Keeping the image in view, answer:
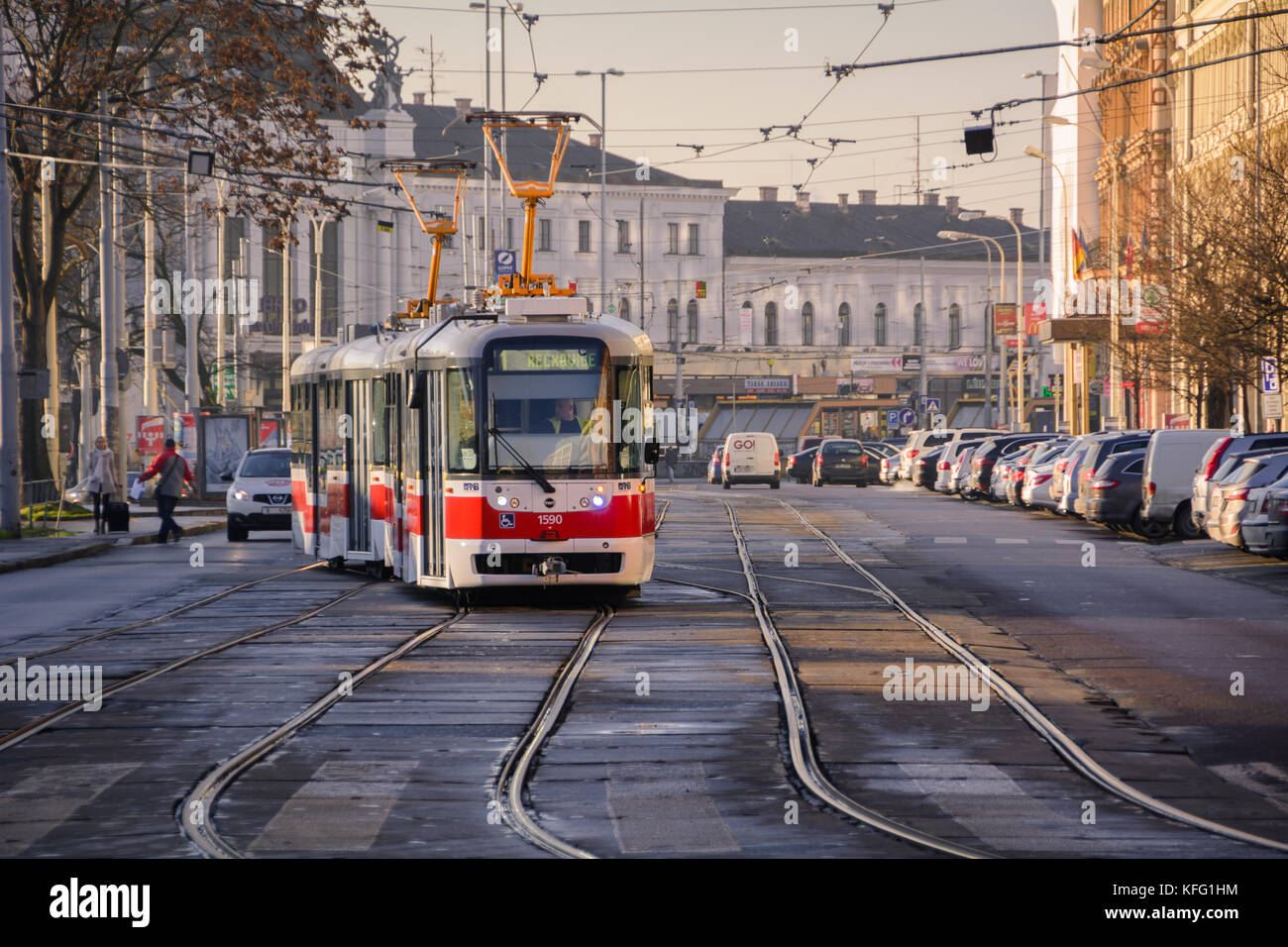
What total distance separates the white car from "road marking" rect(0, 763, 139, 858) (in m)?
24.2

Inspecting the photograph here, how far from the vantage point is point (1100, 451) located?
3575 cm

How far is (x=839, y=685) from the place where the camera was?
45.4 ft

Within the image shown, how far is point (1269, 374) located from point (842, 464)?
3253cm

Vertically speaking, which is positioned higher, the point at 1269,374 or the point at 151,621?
the point at 1269,374

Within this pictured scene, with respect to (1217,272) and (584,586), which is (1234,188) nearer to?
(1217,272)

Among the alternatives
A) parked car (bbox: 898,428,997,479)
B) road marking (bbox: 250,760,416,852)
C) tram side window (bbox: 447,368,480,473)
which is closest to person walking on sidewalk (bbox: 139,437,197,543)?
tram side window (bbox: 447,368,480,473)

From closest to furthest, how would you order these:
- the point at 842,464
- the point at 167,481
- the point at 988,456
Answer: the point at 167,481, the point at 988,456, the point at 842,464

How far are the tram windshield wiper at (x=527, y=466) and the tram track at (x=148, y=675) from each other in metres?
→ 2.47

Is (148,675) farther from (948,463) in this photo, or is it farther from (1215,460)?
(948,463)

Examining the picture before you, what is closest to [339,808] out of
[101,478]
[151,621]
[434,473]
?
[151,621]

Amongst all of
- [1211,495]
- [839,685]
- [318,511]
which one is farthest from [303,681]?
[1211,495]

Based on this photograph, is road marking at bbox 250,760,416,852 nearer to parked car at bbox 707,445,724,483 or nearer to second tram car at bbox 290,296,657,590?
second tram car at bbox 290,296,657,590

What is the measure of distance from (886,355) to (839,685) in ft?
309

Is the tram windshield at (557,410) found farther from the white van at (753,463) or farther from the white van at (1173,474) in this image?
the white van at (753,463)
